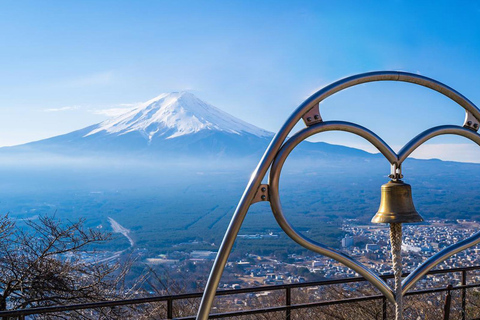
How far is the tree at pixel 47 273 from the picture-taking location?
6559mm

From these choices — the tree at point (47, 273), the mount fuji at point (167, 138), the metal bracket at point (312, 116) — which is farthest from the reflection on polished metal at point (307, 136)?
the mount fuji at point (167, 138)

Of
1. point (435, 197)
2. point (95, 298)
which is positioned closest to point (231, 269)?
point (95, 298)

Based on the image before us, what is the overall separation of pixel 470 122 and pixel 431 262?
873mm

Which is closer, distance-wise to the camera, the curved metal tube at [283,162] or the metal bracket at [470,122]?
the curved metal tube at [283,162]

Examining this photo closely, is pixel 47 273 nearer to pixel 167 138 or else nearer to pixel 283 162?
pixel 283 162

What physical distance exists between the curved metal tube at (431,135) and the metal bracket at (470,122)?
0.02m

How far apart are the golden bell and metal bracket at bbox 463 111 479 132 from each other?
545 millimetres

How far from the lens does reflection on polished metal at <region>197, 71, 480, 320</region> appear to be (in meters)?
2.47

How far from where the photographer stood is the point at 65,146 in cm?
8444

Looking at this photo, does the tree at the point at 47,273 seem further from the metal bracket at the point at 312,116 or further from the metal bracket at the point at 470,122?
the metal bracket at the point at 470,122

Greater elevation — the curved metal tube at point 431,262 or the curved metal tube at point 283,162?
the curved metal tube at point 283,162

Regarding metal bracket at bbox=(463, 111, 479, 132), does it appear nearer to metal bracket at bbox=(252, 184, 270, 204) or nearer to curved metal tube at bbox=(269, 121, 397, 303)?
curved metal tube at bbox=(269, 121, 397, 303)

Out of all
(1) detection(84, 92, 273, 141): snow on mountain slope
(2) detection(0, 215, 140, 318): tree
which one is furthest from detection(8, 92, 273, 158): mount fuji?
(2) detection(0, 215, 140, 318): tree

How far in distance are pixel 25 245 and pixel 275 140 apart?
6.13m
